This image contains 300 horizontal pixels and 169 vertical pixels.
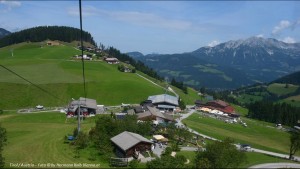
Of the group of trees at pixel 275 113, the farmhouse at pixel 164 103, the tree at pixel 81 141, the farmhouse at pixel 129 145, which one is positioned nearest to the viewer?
the farmhouse at pixel 129 145

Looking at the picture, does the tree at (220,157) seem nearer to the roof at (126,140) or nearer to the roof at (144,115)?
the roof at (126,140)

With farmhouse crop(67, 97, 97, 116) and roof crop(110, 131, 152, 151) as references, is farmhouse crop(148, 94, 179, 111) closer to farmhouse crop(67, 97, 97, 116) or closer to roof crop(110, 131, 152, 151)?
farmhouse crop(67, 97, 97, 116)

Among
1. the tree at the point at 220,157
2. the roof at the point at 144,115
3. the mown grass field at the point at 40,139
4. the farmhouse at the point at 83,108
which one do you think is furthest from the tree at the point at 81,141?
the farmhouse at the point at 83,108

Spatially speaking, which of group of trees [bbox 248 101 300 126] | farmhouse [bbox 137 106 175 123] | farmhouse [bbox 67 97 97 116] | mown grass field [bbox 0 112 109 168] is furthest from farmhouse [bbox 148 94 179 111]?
group of trees [bbox 248 101 300 126]

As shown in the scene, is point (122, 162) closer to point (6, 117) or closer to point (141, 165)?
point (141, 165)

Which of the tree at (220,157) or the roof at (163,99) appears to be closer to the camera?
the tree at (220,157)

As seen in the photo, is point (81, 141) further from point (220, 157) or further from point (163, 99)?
point (163, 99)

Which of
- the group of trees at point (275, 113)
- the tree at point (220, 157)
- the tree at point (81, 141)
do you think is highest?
the tree at point (220, 157)
